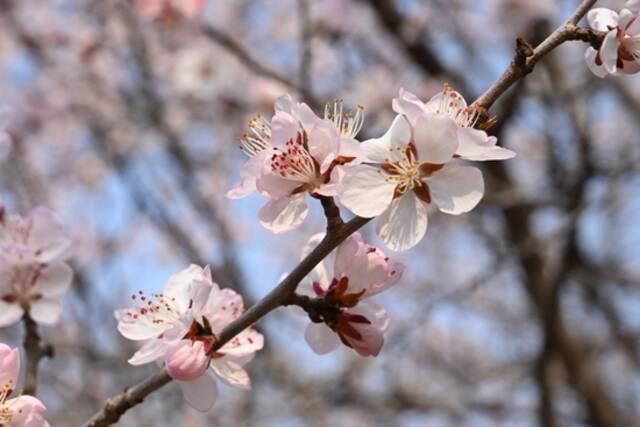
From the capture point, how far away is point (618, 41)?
1.07 metres

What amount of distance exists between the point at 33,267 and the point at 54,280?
50 mm

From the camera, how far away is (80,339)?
4.39 meters

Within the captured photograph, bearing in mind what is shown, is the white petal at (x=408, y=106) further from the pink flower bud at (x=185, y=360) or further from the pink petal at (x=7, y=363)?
the pink petal at (x=7, y=363)

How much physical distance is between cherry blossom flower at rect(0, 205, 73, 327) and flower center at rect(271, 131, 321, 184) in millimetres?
626

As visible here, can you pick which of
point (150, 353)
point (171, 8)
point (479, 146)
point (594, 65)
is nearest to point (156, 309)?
point (150, 353)

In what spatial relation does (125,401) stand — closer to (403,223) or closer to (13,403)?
(13,403)

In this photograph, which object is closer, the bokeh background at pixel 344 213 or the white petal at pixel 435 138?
the white petal at pixel 435 138

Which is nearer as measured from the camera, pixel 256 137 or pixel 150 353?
pixel 150 353

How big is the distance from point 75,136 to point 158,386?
546cm

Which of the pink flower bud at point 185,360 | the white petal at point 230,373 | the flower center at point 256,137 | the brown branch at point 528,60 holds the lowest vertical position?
the pink flower bud at point 185,360

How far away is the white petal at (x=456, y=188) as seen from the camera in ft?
3.34

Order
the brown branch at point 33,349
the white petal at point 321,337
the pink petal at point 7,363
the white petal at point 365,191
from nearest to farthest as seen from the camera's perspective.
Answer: the white petal at point 365,191, the pink petal at point 7,363, the white petal at point 321,337, the brown branch at point 33,349

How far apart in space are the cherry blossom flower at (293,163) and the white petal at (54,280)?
22.3 inches

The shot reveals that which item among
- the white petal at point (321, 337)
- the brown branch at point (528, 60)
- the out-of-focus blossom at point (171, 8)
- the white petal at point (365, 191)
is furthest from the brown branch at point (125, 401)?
the out-of-focus blossom at point (171, 8)
